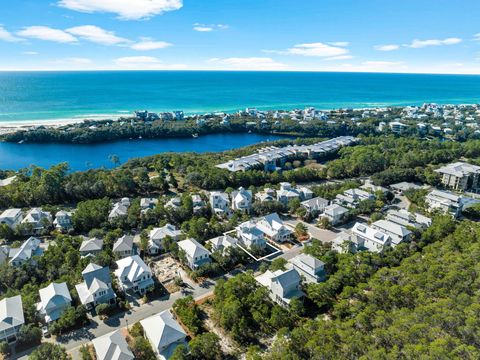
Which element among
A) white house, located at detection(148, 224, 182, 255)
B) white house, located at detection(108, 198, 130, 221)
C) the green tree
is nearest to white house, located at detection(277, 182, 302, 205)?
white house, located at detection(148, 224, 182, 255)

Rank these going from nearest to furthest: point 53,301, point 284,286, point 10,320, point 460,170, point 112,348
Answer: point 112,348 → point 10,320 → point 53,301 → point 284,286 → point 460,170

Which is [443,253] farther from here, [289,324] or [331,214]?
[289,324]

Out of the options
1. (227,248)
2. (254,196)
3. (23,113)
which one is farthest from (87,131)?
(227,248)

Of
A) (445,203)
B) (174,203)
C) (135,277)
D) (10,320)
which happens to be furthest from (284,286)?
(445,203)

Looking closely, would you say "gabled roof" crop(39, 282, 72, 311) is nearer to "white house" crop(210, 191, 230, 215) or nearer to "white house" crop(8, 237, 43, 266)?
"white house" crop(8, 237, 43, 266)

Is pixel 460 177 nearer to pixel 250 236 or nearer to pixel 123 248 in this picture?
pixel 250 236

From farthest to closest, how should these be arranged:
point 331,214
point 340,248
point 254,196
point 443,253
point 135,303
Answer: point 254,196 → point 331,214 → point 340,248 → point 443,253 → point 135,303
